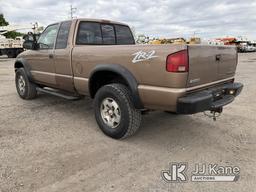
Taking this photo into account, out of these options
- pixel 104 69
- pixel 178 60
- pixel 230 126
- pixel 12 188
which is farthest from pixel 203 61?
pixel 12 188

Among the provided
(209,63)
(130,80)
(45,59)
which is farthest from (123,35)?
(209,63)

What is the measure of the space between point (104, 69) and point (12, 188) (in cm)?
206

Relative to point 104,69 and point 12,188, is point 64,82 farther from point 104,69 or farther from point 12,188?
point 12,188

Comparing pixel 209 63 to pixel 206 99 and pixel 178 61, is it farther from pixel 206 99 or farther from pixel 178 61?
pixel 178 61

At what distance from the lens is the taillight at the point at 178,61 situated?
3057mm

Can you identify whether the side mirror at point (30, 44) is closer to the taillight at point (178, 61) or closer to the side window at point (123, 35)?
the side window at point (123, 35)

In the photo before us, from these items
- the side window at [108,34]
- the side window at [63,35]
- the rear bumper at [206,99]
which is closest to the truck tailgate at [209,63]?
the rear bumper at [206,99]

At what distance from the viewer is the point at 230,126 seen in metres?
4.59

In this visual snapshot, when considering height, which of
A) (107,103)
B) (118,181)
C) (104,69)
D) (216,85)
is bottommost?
(118,181)

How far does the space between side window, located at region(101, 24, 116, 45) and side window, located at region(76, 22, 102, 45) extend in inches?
3.8

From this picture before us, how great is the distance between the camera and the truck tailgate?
320cm

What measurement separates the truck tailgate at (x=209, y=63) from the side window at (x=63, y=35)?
2.64 meters

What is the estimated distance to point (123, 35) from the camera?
556 centimetres

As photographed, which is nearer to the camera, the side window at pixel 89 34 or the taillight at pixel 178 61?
the taillight at pixel 178 61
